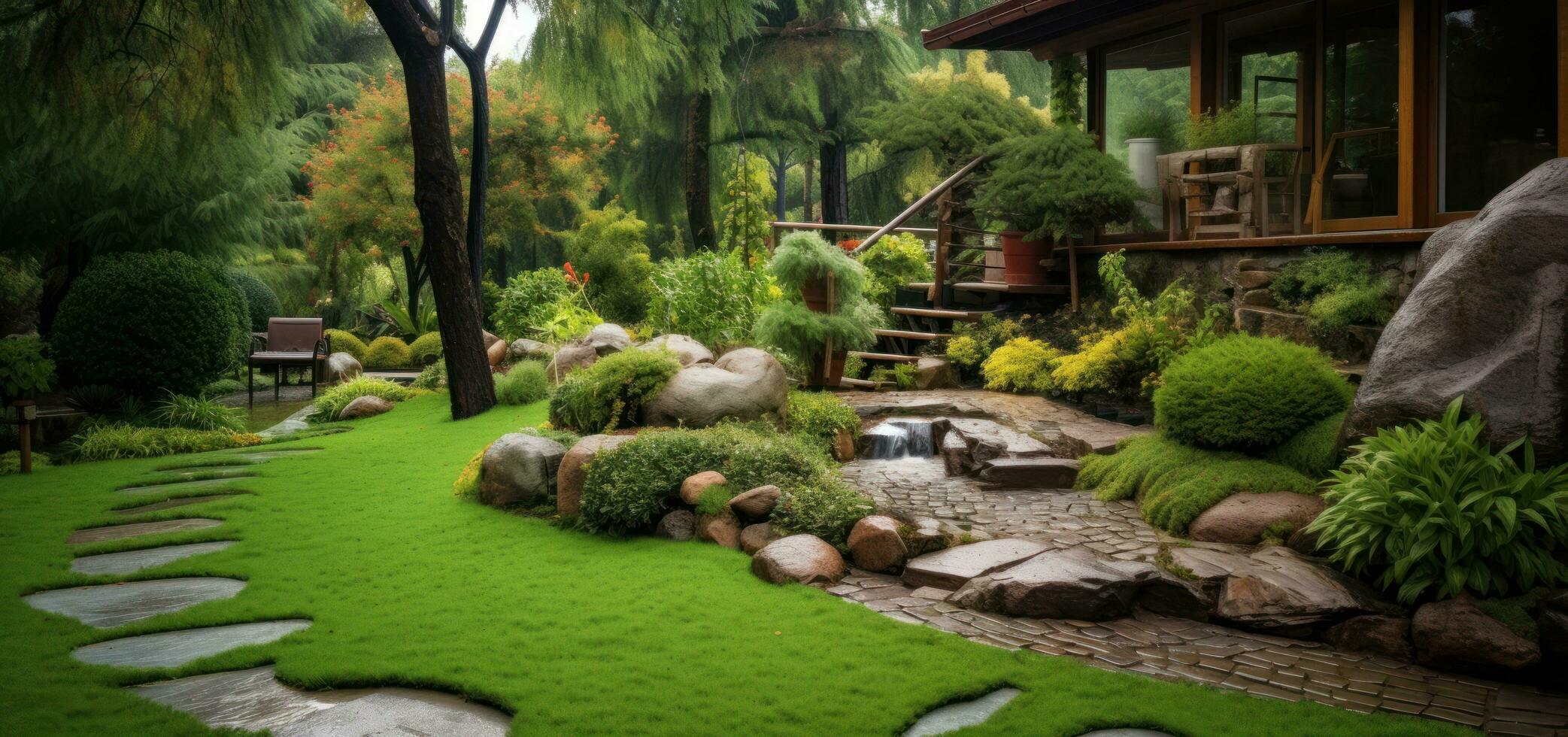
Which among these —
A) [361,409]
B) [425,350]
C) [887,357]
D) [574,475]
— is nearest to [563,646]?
[574,475]

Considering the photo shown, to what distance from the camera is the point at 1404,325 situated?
219 inches

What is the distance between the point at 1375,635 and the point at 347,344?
18.0 metres

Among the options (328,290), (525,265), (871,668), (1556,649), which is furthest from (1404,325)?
(525,265)

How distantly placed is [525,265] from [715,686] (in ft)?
88.8

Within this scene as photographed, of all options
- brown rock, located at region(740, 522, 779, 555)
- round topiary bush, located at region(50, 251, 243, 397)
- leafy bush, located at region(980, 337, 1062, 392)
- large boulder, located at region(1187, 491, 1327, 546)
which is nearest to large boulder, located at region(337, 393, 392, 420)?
round topiary bush, located at region(50, 251, 243, 397)

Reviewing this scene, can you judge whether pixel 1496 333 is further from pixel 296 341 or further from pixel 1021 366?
pixel 296 341

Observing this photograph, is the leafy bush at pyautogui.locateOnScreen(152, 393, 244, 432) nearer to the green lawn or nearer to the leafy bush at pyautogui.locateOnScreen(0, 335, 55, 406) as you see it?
the leafy bush at pyautogui.locateOnScreen(0, 335, 55, 406)

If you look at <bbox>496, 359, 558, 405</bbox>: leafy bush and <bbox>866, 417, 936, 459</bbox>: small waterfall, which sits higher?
<bbox>496, 359, 558, 405</bbox>: leafy bush

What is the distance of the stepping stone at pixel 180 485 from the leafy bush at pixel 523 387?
10.6ft

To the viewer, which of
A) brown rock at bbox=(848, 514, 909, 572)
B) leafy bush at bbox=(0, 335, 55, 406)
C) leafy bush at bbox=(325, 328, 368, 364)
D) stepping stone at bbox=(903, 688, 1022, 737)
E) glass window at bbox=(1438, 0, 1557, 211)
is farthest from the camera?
leafy bush at bbox=(325, 328, 368, 364)

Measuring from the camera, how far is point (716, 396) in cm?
831

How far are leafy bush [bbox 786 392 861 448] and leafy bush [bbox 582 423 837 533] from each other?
1.53 meters

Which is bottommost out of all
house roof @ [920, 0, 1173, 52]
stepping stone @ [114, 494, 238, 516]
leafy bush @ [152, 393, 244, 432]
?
stepping stone @ [114, 494, 238, 516]

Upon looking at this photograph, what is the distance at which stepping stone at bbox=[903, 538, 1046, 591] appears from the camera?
525 centimetres
